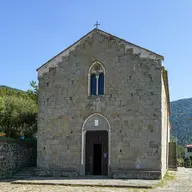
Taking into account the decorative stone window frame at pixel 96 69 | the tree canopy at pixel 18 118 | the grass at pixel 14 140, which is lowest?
the grass at pixel 14 140

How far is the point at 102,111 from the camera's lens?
61.6 feet

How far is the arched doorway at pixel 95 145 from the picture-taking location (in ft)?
60.7

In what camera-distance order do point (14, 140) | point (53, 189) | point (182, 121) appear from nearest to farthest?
1. point (53, 189)
2. point (14, 140)
3. point (182, 121)

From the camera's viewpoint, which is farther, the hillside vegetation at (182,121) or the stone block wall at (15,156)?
the hillside vegetation at (182,121)

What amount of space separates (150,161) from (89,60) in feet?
24.3

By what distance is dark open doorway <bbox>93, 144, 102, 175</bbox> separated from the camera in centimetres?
1875

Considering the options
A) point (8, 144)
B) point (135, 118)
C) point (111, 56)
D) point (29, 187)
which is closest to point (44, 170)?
point (8, 144)

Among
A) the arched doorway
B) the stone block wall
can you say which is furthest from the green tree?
the arched doorway

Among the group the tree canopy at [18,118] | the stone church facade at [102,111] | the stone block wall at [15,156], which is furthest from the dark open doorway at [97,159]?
the tree canopy at [18,118]

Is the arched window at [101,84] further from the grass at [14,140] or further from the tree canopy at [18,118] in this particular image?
the tree canopy at [18,118]

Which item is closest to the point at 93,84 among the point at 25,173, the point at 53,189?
the point at 25,173

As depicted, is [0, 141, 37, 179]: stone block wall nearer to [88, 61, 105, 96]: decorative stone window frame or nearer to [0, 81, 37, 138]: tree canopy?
[0, 81, 37, 138]: tree canopy

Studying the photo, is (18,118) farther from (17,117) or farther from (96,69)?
(96,69)

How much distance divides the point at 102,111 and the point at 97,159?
304cm
